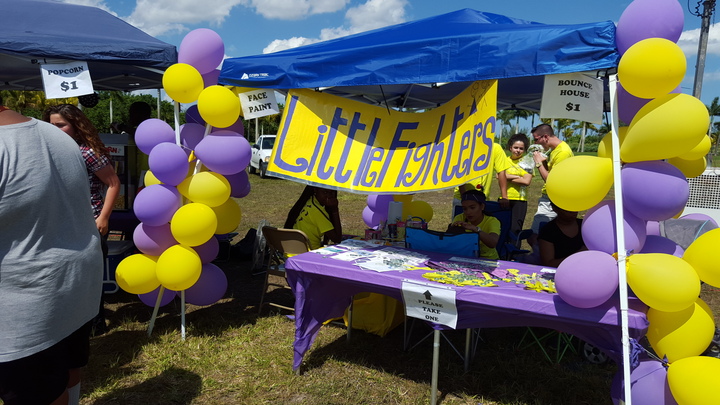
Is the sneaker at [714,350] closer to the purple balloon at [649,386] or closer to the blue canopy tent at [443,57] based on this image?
the purple balloon at [649,386]

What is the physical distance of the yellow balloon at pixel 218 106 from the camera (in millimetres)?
3561

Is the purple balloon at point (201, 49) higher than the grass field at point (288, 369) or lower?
higher

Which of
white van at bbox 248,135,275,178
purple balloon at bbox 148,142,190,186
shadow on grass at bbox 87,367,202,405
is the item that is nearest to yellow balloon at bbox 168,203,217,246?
purple balloon at bbox 148,142,190,186

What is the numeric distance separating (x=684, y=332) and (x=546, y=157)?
9.04 ft

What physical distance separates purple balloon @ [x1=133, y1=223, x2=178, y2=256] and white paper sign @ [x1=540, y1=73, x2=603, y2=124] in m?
2.81

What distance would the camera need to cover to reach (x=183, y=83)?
11.9 ft

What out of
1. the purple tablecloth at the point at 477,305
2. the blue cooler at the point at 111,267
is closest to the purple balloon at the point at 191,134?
the blue cooler at the point at 111,267

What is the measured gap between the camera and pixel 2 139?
5.11ft

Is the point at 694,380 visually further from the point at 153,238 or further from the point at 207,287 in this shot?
the point at 153,238

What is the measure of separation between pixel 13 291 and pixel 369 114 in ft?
8.11

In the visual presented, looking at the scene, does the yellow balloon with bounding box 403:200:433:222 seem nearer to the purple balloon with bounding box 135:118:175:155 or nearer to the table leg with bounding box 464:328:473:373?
the table leg with bounding box 464:328:473:373

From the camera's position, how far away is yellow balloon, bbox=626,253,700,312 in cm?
210

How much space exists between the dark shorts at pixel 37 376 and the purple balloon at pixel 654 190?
2.52 metres

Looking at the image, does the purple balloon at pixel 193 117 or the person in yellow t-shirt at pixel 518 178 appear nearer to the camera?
the purple balloon at pixel 193 117
